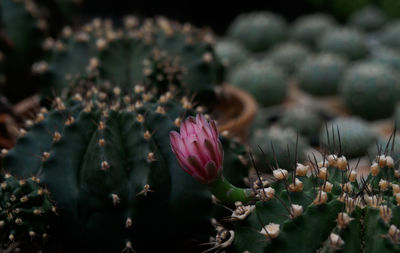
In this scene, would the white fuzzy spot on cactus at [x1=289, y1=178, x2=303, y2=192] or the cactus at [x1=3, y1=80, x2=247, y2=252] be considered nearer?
the white fuzzy spot on cactus at [x1=289, y1=178, x2=303, y2=192]

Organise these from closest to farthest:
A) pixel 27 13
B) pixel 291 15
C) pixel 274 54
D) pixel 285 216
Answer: pixel 285 216
pixel 27 13
pixel 274 54
pixel 291 15

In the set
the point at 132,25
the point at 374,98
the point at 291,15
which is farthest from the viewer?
the point at 291,15

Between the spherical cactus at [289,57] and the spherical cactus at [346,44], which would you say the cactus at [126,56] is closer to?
the spherical cactus at [289,57]

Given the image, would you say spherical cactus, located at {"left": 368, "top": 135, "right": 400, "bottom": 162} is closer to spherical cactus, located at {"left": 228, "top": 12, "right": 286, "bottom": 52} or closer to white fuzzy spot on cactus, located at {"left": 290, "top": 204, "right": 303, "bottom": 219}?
white fuzzy spot on cactus, located at {"left": 290, "top": 204, "right": 303, "bottom": 219}

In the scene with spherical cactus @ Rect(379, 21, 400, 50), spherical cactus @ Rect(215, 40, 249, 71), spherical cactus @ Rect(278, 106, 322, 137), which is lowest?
spherical cactus @ Rect(379, 21, 400, 50)

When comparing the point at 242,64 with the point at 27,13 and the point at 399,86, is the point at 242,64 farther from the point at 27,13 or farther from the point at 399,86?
the point at 27,13

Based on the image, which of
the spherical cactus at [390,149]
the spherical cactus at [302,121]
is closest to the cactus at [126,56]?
the spherical cactus at [390,149]

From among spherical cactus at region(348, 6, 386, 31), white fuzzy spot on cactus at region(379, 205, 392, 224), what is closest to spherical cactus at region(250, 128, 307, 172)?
white fuzzy spot on cactus at region(379, 205, 392, 224)

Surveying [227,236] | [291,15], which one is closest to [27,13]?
[227,236]
